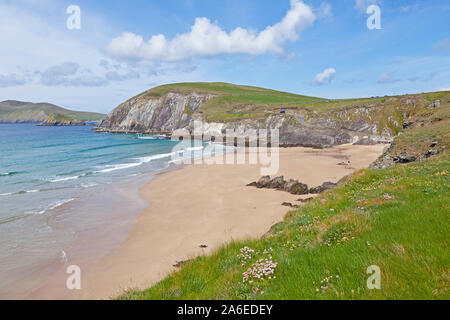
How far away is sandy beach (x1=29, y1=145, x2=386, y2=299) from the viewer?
12.5 m

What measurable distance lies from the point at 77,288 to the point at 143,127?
463 ft

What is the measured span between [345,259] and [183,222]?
16379mm

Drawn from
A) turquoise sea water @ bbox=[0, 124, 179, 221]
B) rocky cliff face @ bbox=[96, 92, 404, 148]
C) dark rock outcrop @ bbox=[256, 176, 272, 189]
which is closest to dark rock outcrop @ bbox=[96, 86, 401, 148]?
rocky cliff face @ bbox=[96, 92, 404, 148]

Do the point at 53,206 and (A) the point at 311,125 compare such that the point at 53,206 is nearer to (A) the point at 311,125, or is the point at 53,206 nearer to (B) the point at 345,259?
(B) the point at 345,259

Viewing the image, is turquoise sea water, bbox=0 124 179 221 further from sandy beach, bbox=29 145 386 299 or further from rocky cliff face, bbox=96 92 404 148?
rocky cliff face, bbox=96 92 404 148

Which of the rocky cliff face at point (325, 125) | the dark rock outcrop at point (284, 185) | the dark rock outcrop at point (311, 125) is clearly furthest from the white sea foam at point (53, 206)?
the rocky cliff face at point (325, 125)

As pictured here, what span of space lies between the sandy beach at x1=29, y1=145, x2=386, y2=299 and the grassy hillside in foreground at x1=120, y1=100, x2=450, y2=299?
2221 mm

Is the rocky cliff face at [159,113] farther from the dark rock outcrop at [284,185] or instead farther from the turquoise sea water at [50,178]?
the dark rock outcrop at [284,185]

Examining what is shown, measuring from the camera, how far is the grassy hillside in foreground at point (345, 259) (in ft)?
13.3

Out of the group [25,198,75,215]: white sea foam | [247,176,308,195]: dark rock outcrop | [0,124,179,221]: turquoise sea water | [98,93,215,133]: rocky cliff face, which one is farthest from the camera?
[98,93,215,133]: rocky cliff face

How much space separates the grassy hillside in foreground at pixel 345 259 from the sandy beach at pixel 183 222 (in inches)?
87.4

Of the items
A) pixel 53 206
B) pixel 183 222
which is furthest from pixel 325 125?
pixel 53 206

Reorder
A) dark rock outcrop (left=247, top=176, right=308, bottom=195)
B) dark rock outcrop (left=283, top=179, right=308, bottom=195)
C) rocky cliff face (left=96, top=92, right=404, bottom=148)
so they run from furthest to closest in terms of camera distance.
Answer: rocky cliff face (left=96, top=92, right=404, bottom=148) → dark rock outcrop (left=247, top=176, right=308, bottom=195) → dark rock outcrop (left=283, top=179, right=308, bottom=195)
